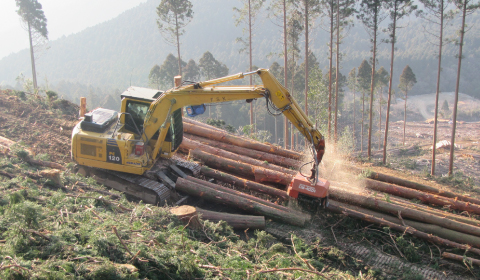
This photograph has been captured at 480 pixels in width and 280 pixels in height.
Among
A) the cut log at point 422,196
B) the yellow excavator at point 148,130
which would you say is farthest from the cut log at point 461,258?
the yellow excavator at point 148,130

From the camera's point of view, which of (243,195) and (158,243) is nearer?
(158,243)

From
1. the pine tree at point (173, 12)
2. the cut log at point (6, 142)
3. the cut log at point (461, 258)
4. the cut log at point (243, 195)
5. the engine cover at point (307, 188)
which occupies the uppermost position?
the pine tree at point (173, 12)

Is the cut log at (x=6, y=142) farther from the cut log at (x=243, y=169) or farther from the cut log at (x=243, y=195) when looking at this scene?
the cut log at (x=243, y=195)

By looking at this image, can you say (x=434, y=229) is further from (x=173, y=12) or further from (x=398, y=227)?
(x=173, y=12)

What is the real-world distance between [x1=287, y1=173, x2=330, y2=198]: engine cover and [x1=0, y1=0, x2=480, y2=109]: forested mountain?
102172 millimetres

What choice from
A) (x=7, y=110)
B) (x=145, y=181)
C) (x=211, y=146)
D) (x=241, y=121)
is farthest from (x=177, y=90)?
(x=241, y=121)

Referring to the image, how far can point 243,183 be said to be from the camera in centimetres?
1039

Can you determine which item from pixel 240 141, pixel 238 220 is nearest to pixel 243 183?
pixel 238 220

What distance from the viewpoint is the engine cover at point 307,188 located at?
28.1 ft

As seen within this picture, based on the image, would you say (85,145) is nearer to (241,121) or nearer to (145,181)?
(145,181)

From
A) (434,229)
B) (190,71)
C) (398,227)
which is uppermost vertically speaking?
(190,71)

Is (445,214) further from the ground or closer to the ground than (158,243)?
closer to the ground

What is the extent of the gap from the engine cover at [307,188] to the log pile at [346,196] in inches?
21.9

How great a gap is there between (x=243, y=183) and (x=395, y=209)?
14.3 feet
